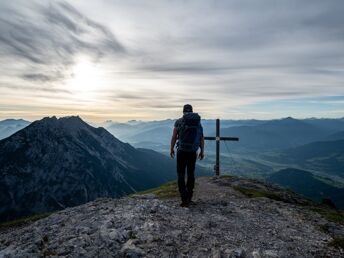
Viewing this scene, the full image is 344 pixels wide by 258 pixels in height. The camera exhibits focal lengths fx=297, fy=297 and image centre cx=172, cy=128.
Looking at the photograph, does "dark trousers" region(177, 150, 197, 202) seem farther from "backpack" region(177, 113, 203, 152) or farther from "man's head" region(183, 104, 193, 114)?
"man's head" region(183, 104, 193, 114)

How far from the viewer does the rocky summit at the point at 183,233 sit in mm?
10156

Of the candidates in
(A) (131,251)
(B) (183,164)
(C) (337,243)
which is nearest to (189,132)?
(B) (183,164)

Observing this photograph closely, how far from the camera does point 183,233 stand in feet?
37.9

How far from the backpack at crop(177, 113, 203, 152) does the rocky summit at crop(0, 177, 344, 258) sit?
3.21m

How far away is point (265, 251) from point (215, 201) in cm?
780

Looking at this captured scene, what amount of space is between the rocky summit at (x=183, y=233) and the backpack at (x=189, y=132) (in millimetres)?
3209

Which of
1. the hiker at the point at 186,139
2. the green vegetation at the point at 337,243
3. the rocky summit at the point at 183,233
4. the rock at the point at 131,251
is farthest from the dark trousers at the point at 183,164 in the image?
the green vegetation at the point at 337,243

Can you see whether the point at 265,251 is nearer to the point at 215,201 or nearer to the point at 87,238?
the point at 87,238

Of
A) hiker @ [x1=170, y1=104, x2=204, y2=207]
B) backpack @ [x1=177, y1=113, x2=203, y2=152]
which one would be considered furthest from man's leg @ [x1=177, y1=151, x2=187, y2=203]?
backpack @ [x1=177, y1=113, x2=203, y2=152]

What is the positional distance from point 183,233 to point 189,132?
5635mm

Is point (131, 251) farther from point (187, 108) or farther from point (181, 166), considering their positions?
point (187, 108)

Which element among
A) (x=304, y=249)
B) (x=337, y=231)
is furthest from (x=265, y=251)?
(x=337, y=231)

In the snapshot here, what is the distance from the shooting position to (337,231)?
555 inches

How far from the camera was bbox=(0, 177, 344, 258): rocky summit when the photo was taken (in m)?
10.2
